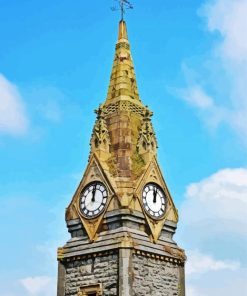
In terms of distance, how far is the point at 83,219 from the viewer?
35.0 metres

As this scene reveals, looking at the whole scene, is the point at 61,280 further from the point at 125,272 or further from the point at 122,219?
the point at 122,219

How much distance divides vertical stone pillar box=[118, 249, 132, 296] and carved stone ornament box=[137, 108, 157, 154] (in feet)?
19.5

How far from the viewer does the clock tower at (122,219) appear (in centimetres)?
3303

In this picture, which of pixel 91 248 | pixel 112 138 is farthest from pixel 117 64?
pixel 91 248

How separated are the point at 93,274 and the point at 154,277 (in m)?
2.86

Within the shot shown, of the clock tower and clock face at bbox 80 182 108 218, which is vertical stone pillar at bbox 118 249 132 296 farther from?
clock face at bbox 80 182 108 218

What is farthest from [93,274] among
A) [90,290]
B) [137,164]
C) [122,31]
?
[122,31]

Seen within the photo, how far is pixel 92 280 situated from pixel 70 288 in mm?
1435

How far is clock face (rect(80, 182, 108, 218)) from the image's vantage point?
114ft

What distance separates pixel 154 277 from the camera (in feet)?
111

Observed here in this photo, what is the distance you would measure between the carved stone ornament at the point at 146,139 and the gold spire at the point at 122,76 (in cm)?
171

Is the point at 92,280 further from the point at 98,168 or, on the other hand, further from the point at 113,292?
the point at 98,168

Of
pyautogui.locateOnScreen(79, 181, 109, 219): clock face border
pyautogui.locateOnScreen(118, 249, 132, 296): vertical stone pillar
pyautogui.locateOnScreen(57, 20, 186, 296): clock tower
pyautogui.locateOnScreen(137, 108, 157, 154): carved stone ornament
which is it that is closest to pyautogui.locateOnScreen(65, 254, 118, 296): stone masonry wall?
pyautogui.locateOnScreen(57, 20, 186, 296): clock tower

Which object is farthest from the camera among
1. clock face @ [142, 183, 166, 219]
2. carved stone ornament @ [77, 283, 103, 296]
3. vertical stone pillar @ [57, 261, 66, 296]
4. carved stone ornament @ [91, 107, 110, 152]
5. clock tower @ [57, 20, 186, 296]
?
carved stone ornament @ [91, 107, 110, 152]
